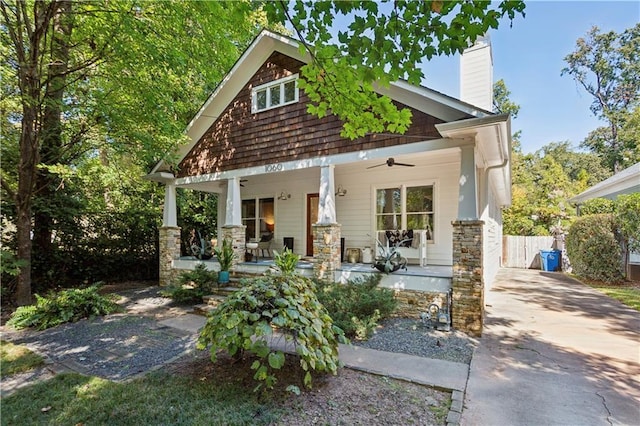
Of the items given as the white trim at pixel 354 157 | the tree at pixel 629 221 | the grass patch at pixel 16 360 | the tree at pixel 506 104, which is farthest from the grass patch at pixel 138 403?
the tree at pixel 506 104

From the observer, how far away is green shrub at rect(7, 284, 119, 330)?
20.1 feet

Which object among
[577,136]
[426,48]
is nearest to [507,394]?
[426,48]

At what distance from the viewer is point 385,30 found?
9.91 ft

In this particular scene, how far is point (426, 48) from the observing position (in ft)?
10.4

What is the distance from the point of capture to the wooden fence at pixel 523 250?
14.9 meters

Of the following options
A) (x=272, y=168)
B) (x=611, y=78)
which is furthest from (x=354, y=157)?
(x=611, y=78)

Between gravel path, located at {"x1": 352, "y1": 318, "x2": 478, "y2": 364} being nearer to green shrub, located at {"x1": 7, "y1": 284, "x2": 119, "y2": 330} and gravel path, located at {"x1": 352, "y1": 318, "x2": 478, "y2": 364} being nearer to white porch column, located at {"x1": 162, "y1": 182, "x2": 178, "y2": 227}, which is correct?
green shrub, located at {"x1": 7, "y1": 284, "x2": 119, "y2": 330}

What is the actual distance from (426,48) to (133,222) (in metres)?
11.1

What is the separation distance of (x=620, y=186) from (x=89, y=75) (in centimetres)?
1675

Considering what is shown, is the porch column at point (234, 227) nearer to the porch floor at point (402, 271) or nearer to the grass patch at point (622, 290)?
the porch floor at point (402, 271)

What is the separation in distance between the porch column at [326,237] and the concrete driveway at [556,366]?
3.17 meters

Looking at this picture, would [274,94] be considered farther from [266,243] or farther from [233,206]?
[266,243]

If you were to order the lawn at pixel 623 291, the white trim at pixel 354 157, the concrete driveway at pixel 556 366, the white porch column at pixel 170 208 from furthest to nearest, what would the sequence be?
the white porch column at pixel 170 208
the lawn at pixel 623 291
the white trim at pixel 354 157
the concrete driveway at pixel 556 366

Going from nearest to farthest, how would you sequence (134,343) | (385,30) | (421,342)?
(385,30)
(421,342)
(134,343)
